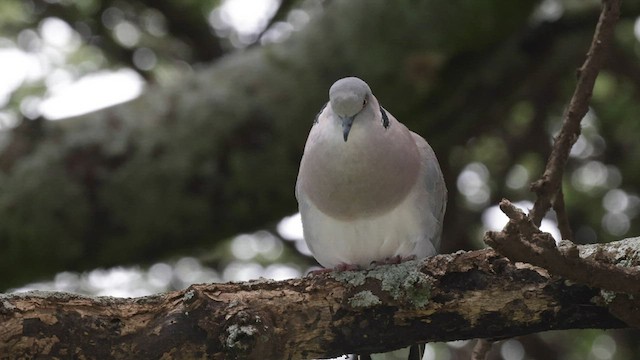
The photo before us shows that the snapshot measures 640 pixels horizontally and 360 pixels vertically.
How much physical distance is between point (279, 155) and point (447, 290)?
7.65 ft

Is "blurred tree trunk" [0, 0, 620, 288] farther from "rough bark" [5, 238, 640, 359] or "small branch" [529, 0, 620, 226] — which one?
"rough bark" [5, 238, 640, 359]

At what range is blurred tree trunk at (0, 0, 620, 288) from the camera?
15.5 feet

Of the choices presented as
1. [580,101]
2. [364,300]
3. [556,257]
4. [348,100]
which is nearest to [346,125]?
[348,100]

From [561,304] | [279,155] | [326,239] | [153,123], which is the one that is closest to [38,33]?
[153,123]

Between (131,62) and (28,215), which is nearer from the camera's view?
(28,215)

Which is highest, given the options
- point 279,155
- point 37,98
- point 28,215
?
point 37,98

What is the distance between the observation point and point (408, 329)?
104 inches

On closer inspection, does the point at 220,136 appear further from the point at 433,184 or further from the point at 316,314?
the point at 316,314

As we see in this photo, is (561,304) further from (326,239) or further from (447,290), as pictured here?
(326,239)

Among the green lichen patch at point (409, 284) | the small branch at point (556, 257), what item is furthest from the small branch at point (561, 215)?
the small branch at point (556, 257)

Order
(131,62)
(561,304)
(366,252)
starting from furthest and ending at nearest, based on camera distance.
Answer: (131,62), (366,252), (561,304)

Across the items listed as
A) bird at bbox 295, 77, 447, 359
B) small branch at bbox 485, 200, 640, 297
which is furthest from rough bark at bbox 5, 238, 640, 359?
bird at bbox 295, 77, 447, 359

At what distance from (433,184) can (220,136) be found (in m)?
1.80

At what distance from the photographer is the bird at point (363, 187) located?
9.98 ft
